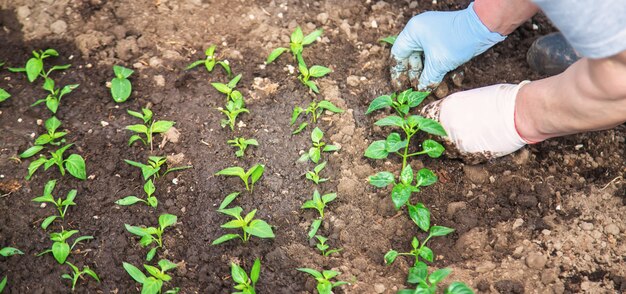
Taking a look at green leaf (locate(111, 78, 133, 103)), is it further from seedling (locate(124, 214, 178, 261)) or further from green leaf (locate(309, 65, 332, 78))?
green leaf (locate(309, 65, 332, 78))

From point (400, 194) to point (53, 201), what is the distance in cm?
116

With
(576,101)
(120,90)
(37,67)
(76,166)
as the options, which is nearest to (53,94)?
(37,67)

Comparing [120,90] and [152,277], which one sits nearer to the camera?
[152,277]

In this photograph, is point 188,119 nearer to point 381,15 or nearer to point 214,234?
point 214,234

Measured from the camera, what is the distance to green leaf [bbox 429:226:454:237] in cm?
204

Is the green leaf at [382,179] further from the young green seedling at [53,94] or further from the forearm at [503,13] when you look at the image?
the young green seedling at [53,94]

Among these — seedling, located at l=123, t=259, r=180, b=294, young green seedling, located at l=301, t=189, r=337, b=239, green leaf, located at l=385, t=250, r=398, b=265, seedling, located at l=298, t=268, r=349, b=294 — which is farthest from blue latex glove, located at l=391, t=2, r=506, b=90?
seedling, located at l=123, t=259, r=180, b=294

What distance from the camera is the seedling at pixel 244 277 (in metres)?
1.92

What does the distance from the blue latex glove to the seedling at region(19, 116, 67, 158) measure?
129 centimetres

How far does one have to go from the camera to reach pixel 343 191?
2207 mm

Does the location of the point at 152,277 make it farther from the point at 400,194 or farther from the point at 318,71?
the point at 318,71

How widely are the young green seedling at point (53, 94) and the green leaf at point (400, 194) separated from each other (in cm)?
130

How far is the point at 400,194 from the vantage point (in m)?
2.07

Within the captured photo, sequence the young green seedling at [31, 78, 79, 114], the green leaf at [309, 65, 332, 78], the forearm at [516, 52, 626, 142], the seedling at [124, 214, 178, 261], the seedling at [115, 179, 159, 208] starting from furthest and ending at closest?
1. the green leaf at [309, 65, 332, 78]
2. the young green seedling at [31, 78, 79, 114]
3. the seedling at [115, 179, 159, 208]
4. the seedling at [124, 214, 178, 261]
5. the forearm at [516, 52, 626, 142]
